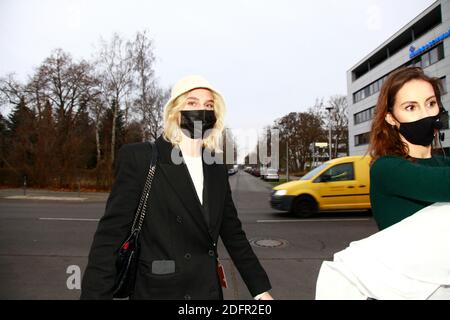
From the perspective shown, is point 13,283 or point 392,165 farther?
point 13,283

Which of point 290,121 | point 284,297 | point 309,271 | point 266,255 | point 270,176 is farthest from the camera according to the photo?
point 290,121

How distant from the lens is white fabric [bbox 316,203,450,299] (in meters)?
1.12

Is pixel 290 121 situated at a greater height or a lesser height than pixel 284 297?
greater

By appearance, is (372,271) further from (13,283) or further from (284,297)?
(13,283)

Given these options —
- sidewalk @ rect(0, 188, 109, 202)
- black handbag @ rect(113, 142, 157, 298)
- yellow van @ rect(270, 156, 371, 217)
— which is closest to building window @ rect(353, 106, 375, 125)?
yellow van @ rect(270, 156, 371, 217)

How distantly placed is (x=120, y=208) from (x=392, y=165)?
52.2 inches

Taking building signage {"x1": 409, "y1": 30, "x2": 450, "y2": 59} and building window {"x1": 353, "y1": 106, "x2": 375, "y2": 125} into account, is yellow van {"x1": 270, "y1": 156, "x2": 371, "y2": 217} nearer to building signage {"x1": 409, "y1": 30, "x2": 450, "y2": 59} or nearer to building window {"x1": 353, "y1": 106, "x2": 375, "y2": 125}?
building signage {"x1": 409, "y1": 30, "x2": 450, "y2": 59}

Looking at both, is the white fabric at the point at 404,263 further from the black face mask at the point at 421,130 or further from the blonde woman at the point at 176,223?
the blonde woman at the point at 176,223

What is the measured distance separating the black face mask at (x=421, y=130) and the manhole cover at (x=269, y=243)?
5.03 metres

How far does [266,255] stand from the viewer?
18.1ft

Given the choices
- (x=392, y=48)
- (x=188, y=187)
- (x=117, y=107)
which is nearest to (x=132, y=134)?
(x=117, y=107)

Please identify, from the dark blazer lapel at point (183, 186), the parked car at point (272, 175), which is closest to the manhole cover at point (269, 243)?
the dark blazer lapel at point (183, 186)

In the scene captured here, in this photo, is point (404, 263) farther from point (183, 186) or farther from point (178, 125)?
point (178, 125)

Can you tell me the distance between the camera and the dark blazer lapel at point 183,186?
1.60 m
